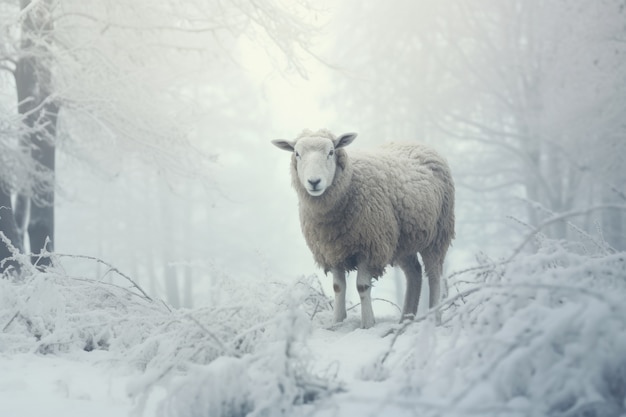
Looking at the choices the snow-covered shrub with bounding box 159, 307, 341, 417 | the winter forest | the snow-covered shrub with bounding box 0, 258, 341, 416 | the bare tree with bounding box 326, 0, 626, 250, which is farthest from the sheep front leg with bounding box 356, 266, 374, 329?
the bare tree with bounding box 326, 0, 626, 250

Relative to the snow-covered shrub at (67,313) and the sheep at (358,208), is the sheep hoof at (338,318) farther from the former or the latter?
the snow-covered shrub at (67,313)

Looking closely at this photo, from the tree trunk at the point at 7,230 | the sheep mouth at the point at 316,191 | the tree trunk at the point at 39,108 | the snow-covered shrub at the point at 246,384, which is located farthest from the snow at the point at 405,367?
the tree trunk at the point at 39,108

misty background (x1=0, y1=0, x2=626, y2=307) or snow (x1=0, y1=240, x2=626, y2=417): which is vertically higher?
misty background (x1=0, y1=0, x2=626, y2=307)

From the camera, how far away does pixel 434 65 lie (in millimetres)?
16281

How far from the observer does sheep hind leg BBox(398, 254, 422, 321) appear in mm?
5254

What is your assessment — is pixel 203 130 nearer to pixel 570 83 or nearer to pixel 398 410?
pixel 570 83

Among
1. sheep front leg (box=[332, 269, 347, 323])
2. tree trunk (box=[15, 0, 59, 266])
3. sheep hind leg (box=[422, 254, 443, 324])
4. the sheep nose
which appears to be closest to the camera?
the sheep nose

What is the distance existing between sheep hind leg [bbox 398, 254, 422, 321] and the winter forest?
43 cm

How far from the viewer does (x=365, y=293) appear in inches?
177

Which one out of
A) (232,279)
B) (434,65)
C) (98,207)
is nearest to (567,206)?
(434,65)

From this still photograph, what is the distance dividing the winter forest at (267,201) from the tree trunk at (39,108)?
0.03 metres

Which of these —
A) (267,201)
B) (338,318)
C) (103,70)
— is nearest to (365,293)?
(338,318)

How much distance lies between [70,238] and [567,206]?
16.6 metres

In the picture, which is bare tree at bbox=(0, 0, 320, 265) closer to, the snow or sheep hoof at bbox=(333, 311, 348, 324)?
sheep hoof at bbox=(333, 311, 348, 324)
